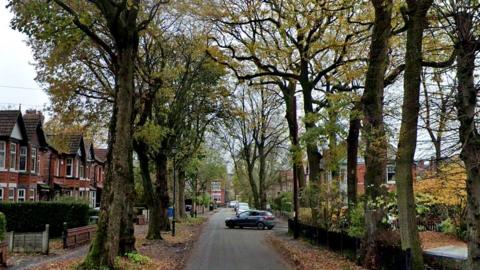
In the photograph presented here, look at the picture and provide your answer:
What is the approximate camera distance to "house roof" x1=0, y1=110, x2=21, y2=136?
3694 cm

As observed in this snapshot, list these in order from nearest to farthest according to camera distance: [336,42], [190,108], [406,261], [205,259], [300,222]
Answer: [406,261]
[205,259]
[336,42]
[300,222]
[190,108]

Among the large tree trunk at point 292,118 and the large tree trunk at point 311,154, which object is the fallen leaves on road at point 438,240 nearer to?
the large tree trunk at point 311,154

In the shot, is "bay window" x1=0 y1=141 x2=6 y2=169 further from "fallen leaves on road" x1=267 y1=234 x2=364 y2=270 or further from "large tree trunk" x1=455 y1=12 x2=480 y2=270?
"large tree trunk" x1=455 y1=12 x2=480 y2=270

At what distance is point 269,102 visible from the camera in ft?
181

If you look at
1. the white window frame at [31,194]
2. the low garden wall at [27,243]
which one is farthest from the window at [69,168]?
the low garden wall at [27,243]

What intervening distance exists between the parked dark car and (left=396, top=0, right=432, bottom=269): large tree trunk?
109 ft

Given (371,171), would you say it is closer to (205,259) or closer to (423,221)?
(205,259)

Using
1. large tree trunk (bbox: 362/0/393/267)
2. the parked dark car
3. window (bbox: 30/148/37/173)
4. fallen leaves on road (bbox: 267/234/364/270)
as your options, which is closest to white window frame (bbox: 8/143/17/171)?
window (bbox: 30/148/37/173)

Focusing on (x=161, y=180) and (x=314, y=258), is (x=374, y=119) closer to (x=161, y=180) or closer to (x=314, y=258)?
(x=314, y=258)

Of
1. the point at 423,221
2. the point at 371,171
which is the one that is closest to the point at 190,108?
the point at 423,221

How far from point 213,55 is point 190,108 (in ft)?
27.5

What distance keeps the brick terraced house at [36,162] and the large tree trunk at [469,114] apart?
1110 inches

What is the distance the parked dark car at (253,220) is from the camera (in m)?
46.0

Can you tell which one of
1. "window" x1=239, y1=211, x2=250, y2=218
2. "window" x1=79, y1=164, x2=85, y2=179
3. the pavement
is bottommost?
the pavement
